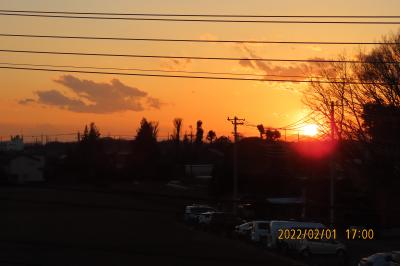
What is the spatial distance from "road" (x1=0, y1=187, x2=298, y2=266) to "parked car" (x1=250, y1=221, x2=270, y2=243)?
10.2 ft

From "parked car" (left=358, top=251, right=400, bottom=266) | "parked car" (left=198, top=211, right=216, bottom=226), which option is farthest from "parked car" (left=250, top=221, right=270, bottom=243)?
"parked car" (left=358, top=251, right=400, bottom=266)

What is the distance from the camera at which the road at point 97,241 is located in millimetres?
14695

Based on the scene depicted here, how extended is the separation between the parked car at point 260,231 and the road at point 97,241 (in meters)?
3.12

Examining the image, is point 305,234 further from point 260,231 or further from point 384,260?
point 260,231

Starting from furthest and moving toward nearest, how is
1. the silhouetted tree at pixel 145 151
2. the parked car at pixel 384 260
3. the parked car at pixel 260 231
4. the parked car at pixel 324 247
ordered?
the silhouetted tree at pixel 145 151 → the parked car at pixel 260 231 → the parked car at pixel 324 247 → the parked car at pixel 384 260

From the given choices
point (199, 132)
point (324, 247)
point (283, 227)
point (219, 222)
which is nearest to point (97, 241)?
point (283, 227)

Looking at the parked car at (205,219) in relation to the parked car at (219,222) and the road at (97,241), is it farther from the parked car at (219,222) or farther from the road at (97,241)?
the road at (97,241)

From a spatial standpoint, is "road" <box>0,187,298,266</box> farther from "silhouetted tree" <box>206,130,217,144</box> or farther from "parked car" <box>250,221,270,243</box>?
"silhouetted tree" <box>206,130,217,144</box>

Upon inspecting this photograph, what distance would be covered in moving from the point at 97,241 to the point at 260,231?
955 cm

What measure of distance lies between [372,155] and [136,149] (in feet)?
67.5

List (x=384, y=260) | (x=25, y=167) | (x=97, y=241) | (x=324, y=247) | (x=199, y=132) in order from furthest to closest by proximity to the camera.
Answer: (x=199, y=132)
(x=25, y=167)
(x=324, y=247)
(x=97, y=241)
(x=384, y=260)

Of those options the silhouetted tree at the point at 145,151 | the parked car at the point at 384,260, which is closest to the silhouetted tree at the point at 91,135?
the silhouetted tree at the point at 145,151

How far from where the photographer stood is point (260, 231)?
2634 cm

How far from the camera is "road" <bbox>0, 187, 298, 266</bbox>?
14695 mm
